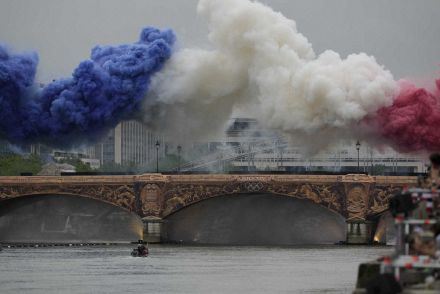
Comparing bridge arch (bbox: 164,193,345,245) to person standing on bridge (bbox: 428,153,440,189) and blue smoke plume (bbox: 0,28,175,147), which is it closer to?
blue smoke plume (bbox: 0,28,175,147)

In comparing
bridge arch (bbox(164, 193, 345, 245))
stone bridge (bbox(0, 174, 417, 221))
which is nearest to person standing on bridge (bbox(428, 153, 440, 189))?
stone bridge (bbox(0, 174, 417, 221))

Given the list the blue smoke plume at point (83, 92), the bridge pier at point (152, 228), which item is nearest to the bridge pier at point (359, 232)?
the bridge pier at point (152, 228)

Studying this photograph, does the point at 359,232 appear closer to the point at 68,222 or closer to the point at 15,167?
the point at 68,222

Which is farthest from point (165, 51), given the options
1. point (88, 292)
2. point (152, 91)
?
point (88, 292)

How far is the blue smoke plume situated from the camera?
12419cm

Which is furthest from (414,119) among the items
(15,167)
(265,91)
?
(15,167)

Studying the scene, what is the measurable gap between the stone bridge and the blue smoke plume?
18.2 meters

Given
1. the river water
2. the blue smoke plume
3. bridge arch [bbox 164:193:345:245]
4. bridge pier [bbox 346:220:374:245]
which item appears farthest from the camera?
bridge arch [bbox 164:193:345:245]

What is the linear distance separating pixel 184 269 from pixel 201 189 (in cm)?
4450

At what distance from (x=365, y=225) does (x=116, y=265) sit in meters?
41.6

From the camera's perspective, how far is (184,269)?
100m

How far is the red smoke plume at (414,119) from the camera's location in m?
112

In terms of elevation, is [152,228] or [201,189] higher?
[201,189]

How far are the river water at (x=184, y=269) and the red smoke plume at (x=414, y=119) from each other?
9238mm
